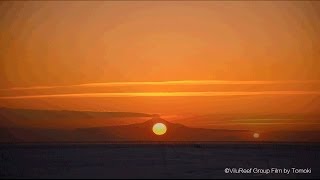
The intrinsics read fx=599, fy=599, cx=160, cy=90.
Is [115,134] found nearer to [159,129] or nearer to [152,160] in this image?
[159,129]

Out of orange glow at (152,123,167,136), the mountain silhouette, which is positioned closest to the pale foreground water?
the mountain silhouette

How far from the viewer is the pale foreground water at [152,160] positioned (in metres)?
7.54

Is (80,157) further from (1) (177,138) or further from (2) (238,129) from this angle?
(2) (238,129)

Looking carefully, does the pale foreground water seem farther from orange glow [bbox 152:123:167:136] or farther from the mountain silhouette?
orange glow [bbox 152:123:167:136]

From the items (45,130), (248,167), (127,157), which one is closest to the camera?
(248,167)

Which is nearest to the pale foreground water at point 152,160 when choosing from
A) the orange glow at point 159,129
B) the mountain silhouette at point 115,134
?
the mountain silhouette at point 115,134

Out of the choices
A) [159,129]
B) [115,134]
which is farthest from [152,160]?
[115,134]

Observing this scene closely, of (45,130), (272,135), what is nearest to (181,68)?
(272,135)

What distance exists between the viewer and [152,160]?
846 cm

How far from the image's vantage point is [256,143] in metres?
9.22

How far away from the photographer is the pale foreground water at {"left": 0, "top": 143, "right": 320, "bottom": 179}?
297 inches

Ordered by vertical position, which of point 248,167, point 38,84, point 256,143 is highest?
point 38,84

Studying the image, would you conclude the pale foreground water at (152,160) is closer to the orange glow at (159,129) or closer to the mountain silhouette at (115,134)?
the mountain silhouette at (115,134)

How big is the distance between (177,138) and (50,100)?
2049mm
